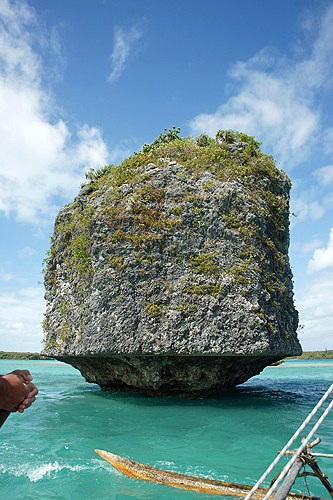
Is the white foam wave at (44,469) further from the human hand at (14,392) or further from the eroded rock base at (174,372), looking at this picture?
the eroded rock base at (174,372)

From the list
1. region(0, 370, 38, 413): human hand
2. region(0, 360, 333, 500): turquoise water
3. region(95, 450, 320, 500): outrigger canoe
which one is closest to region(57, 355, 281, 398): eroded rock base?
region(0, 360, 333, 500): turquoise water

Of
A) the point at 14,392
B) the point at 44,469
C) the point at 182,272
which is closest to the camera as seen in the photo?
the point at 14,392

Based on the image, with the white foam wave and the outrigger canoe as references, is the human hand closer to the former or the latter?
the outrigger canoe

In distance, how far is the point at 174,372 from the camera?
11.2 metres

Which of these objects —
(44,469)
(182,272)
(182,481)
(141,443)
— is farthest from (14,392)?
(182,272)

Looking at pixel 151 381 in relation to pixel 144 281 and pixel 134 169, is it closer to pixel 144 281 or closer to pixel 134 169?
pixel 144 281

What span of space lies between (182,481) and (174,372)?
664 cm

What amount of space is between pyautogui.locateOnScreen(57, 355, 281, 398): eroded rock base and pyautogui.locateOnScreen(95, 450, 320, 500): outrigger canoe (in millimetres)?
5552

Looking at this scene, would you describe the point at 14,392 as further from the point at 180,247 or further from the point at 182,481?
the point at 180,247

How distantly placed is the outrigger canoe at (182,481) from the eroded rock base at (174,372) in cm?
555

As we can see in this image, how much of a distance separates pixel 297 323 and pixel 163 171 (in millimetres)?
8187

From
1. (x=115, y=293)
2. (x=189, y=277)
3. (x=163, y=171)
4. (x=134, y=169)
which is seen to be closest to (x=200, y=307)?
(x=189, y=277)

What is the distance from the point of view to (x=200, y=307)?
9.99 m

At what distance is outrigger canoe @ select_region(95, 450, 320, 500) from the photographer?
425 centimetres
